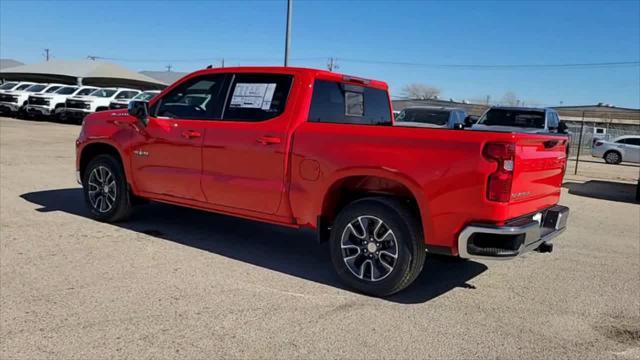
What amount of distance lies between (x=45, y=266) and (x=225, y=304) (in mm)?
1906

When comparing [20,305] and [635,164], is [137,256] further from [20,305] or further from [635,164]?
[635,164]

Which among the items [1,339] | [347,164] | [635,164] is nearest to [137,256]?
[1,339]

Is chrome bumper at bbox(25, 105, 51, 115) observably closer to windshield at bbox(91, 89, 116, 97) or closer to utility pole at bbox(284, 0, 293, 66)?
windshield at bbox(91, 89, 116, 97)

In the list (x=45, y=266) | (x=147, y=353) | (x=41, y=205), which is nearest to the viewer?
(x=147, y=353)

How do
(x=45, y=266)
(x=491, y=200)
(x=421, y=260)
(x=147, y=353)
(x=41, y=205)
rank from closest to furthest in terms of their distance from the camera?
1. (x=147, y=353)
2. (x=491, y=200)
3. (x=421, y=260)
4. (x=45, y=266)
5. (x=41, y=205)

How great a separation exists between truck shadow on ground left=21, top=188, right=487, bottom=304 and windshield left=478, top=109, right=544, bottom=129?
9.80 m

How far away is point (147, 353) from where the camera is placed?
3.37 m

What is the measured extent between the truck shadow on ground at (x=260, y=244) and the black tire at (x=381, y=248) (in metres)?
0.19

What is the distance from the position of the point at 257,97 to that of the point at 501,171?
2.52 m

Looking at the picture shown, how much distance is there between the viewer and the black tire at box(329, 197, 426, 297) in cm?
437

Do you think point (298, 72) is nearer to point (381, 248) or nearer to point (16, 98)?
point (381, 248)

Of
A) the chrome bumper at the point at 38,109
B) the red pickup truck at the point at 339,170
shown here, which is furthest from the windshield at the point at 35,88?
the red pickup truck at the point at 339,170

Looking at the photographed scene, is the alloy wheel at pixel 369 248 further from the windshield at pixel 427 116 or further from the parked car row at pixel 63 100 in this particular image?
Answer: the parked car row at pixel 63 100

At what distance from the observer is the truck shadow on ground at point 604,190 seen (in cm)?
1237
